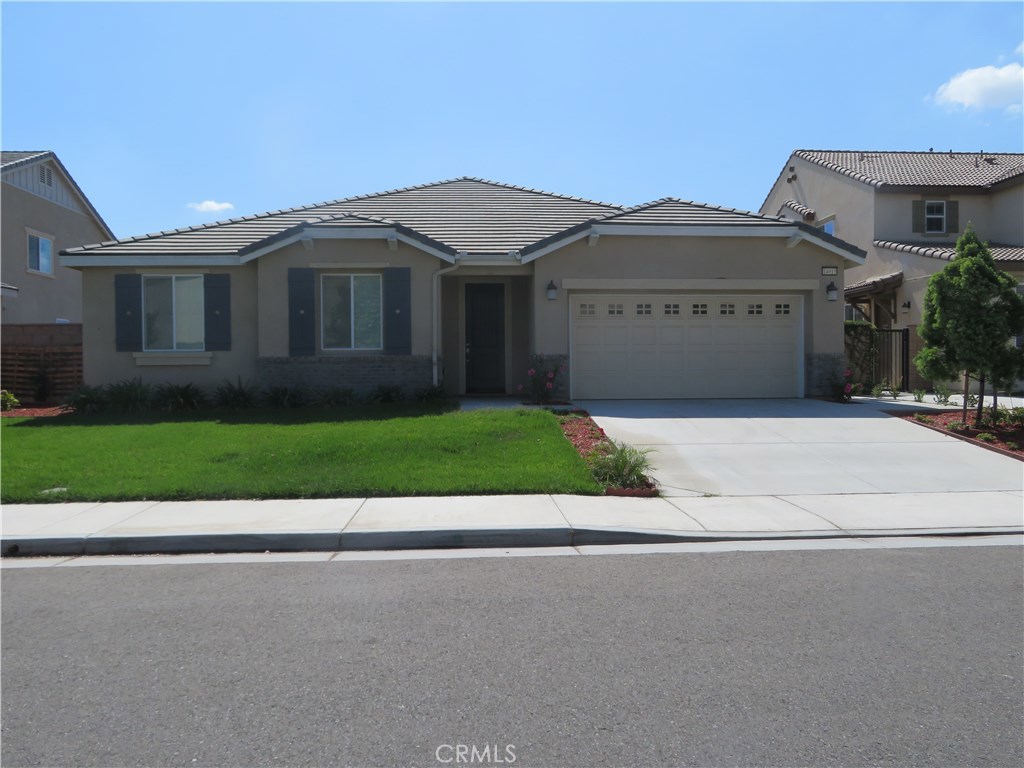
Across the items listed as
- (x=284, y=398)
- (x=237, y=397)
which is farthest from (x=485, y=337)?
(x=237, y=397)

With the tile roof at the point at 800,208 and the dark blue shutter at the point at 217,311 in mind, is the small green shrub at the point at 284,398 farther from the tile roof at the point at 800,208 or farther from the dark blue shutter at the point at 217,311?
the tile roof at the point at 800,208

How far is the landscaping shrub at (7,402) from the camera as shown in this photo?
16.3 meters

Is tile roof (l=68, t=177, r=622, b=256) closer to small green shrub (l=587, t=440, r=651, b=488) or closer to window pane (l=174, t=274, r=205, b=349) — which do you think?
window pane (l=174, t=274, r=205, b=349)

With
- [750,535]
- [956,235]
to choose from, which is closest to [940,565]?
[750,535]

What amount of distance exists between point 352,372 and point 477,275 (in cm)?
342

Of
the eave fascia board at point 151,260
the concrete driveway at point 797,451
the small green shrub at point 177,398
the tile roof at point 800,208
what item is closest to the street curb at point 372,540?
the concrete driveway at point 797,451

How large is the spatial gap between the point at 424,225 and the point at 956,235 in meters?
16.0

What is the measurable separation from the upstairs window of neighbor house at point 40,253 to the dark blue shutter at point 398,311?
1640 cm

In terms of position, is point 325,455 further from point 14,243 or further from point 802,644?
point 14,243

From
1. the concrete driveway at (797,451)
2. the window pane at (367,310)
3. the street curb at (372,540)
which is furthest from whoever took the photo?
the window pane at (367,310)

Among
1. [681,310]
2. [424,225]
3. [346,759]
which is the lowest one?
[346,759]

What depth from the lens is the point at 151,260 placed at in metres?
15.2

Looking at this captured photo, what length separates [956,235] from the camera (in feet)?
74.9

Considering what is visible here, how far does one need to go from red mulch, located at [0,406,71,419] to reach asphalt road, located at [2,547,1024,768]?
9820 mm
